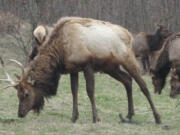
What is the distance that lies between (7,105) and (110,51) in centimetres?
339

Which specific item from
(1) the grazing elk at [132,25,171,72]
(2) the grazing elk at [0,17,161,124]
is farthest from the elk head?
(1) the grazing elk at [132,25,171,72]

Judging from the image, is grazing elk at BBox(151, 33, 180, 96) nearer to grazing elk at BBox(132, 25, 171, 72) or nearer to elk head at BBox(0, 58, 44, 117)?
elk head at BBox(0, 58, 44, 117)

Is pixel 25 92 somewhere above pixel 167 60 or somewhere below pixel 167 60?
below

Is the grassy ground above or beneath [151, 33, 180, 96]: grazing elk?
beneath

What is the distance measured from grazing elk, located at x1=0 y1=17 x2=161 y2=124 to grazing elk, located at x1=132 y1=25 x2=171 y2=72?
1151 cm

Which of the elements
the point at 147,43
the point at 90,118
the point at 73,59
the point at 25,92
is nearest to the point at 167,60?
the point at 90,118

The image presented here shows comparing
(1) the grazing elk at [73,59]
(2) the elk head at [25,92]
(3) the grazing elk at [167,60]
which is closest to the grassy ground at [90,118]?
(2) the elk head at [25,92]

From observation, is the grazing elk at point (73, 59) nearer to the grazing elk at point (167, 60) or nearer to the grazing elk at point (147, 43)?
the grazing elk at point (167, 60)

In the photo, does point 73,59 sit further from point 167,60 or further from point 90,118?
point 167,60

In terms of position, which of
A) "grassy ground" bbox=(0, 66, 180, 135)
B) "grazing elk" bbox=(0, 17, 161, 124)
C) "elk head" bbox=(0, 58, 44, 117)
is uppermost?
"grazing elk" bbox=(0, 17, 161, 124)

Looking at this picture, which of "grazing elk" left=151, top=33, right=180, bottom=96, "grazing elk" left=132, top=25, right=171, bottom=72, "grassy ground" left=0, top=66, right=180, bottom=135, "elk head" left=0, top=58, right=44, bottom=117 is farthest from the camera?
"grazing elk" left=132, top=25, right=171, bottom=72

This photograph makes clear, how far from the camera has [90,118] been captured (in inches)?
375

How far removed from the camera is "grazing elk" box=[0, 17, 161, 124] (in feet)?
28.0

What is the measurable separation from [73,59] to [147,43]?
12479mm
